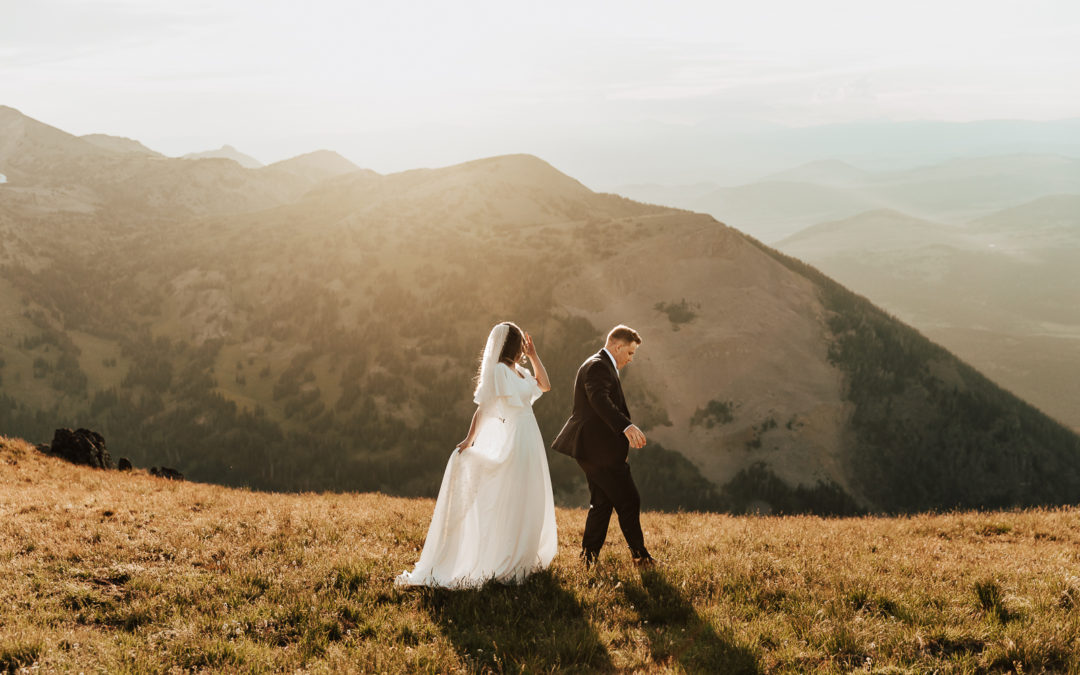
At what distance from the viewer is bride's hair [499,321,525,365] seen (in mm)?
7066

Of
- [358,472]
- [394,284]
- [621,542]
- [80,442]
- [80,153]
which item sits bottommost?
[358,472]

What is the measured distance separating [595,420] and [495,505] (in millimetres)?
1494

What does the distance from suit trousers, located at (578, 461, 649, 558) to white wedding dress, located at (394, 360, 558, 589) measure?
2.37 ft

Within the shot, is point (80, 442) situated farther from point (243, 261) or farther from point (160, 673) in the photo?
point (243, 261)

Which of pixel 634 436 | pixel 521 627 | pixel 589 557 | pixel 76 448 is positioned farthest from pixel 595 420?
pixel 76 448

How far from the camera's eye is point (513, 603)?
6305 mm

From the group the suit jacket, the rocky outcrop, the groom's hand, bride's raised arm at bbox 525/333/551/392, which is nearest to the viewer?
the groom's hand

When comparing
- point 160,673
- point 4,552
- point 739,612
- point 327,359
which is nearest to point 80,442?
point 4,552

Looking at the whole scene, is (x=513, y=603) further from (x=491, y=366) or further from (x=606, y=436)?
(x=491, y=366)

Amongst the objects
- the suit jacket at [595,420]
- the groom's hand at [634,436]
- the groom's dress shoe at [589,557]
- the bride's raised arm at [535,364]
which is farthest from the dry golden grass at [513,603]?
the bride's raised arm at [535,364]

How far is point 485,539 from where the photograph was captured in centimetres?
691

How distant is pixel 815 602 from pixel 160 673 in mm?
5928

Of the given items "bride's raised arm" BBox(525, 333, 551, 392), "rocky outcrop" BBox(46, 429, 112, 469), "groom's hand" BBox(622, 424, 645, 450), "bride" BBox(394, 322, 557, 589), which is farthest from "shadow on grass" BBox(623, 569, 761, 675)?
"rocky outcrop" BBox(46, 429, 112, 469)

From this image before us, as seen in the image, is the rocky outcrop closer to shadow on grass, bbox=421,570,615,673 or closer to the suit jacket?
shadow on grass, bbox=421,570,615,673
